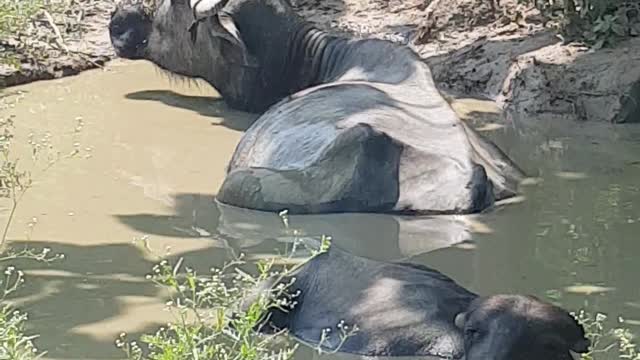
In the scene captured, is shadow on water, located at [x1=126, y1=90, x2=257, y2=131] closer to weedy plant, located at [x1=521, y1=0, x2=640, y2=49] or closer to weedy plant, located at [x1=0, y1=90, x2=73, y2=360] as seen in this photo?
weedy plant, located at [x1=0, y1=90, x2=73, y2=360]

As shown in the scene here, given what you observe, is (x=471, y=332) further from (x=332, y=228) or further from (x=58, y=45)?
(x=58, y=45)

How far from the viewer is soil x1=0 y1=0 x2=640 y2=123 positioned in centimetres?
970

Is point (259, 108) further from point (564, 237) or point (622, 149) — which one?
point (564, 237)

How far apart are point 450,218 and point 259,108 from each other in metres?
3.19

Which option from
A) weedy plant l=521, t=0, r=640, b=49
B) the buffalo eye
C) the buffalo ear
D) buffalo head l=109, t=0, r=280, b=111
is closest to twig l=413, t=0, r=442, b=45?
weedy plant l=521, t=0, r=640, b=49

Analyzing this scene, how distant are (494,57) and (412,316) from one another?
19.8ft

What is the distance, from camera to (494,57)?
35.1 ft

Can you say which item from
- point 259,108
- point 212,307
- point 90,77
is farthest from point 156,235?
point 90,77

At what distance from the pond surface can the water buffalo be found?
238 mm

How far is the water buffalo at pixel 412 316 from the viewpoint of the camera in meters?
4.41

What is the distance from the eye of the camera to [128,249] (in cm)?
628

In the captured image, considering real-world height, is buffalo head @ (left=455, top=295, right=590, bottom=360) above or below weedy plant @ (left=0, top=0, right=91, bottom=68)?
above

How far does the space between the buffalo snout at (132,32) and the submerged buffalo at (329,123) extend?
0.96 ft

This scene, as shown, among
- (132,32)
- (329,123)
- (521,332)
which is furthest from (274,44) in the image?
(521,332)
